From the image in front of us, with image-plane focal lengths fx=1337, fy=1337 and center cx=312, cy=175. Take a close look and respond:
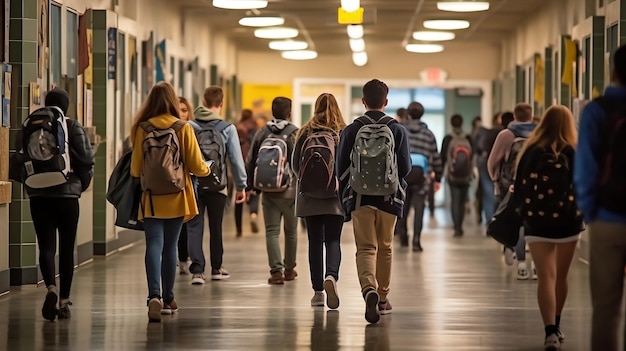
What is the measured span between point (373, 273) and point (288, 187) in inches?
90.3

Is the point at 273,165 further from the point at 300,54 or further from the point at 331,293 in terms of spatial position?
the point at 300,54

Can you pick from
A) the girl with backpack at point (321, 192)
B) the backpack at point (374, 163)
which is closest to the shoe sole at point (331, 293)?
the girl with backpack at point (321, 192)

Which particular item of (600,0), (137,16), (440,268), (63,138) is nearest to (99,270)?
(440,268)

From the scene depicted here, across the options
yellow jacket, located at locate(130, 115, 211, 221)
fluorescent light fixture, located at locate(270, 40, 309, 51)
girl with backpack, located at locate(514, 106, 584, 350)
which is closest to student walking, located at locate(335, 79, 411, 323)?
yellow jacket, located at locate(130, 115, 211, 221)

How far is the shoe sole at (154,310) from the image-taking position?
28.3 ft

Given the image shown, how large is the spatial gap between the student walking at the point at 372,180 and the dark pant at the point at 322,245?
46cm

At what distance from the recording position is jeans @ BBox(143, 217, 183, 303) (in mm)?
8664

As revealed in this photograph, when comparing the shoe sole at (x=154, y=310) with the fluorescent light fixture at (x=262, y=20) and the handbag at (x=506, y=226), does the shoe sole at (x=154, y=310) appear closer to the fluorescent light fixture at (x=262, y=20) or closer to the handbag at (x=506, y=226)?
the handbag at (x=506, y=226)

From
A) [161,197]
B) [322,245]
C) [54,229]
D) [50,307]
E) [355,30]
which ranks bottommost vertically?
[50,307]

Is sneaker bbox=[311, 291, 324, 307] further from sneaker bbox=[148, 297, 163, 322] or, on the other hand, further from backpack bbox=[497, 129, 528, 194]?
backpack bbox=[497, 129, 528, 194]

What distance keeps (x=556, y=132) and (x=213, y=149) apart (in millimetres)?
3868

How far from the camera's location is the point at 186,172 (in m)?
8.68

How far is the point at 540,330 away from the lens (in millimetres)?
8352

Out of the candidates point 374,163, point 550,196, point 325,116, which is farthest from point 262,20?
point 550,196
